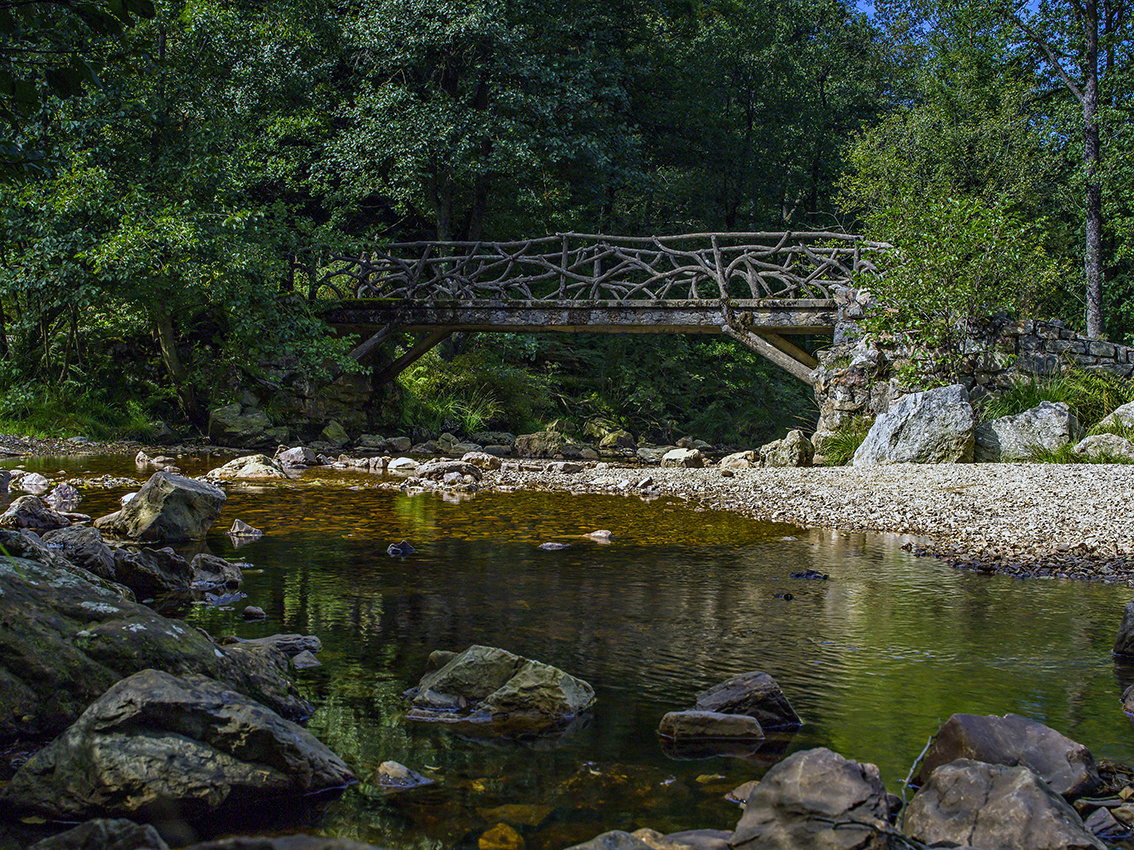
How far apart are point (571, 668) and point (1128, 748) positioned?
2.25m

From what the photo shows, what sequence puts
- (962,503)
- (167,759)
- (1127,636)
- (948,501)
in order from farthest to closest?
(948,501) < (962,503) < (1127,636) < (167,759)

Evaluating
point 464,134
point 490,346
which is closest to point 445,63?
point 464,134

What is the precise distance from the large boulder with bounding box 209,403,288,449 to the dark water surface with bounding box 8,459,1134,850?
744 cm

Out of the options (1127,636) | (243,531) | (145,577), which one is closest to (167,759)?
(145,577)

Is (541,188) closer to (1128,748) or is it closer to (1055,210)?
(1055,210)

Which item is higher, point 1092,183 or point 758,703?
point 1092,183

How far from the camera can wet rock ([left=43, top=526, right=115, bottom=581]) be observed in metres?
4.99

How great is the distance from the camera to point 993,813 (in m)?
2.40

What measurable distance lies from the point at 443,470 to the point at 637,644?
27.1 feet

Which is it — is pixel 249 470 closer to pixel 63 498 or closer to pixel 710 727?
pixel 63 498

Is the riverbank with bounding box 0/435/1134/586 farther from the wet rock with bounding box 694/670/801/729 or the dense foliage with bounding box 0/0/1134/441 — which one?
the wet rock with bounding box 694/670/801/729

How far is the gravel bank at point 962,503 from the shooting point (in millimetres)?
6871

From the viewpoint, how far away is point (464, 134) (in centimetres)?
1745

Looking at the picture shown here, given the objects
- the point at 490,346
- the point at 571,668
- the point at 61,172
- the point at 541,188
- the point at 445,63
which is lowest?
the point at 571,668
